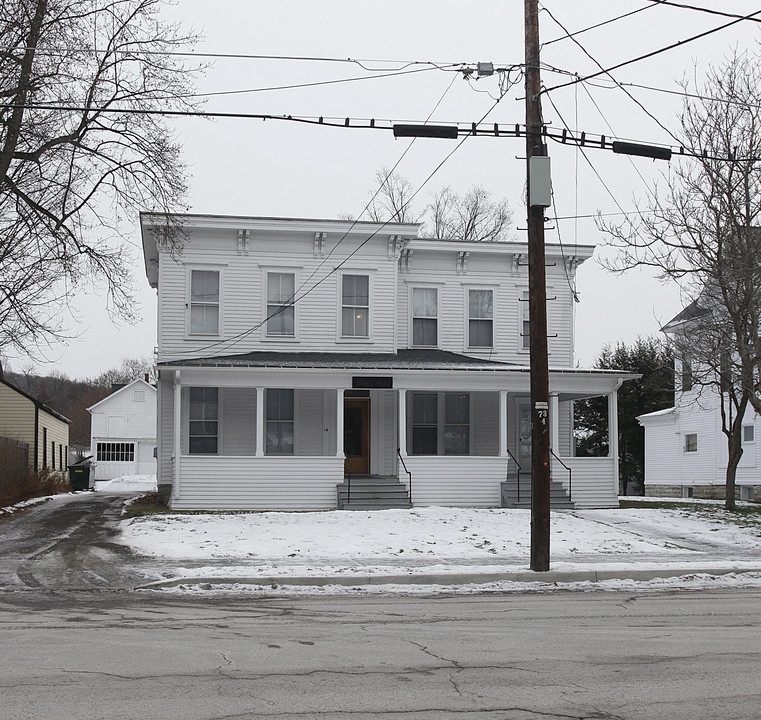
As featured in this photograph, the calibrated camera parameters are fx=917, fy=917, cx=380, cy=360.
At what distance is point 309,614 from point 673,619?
4139mm

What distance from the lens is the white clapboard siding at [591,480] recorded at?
24.9 meters

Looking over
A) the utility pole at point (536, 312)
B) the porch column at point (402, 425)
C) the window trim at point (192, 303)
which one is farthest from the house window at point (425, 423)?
the utility pole at point (536, 312)

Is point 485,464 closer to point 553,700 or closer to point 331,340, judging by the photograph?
point 331,340

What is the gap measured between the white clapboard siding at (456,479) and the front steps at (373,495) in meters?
0.47

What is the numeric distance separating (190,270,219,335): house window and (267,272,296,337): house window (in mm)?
1486

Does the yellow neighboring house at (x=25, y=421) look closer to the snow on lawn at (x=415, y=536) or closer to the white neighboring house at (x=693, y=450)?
the snow on lawn at (x=415, y=536)

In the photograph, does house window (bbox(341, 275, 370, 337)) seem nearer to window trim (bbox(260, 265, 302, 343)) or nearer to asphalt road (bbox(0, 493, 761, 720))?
window trim (bbox(260, 265, 302, 343))

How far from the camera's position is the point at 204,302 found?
2572cm

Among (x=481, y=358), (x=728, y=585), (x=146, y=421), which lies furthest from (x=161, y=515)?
(x=146, y=421)

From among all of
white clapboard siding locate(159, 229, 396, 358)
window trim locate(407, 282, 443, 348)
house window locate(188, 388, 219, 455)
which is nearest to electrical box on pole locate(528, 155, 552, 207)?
white clapboard siding locate(159, 229, 396, 358)

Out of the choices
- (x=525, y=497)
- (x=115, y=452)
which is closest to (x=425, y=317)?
(x=525, y=497)

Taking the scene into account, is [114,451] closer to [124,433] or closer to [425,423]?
[124,433]

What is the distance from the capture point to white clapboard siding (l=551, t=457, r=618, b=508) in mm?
24922

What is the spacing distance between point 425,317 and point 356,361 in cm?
366
